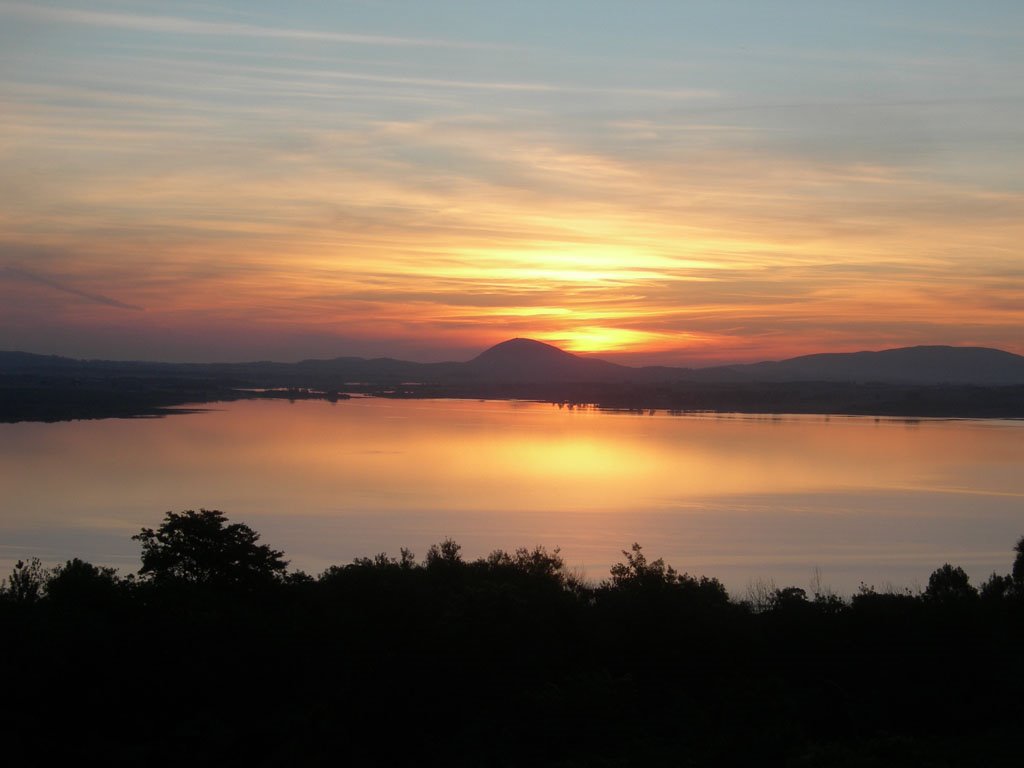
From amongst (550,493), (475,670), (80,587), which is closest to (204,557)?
(80,587)

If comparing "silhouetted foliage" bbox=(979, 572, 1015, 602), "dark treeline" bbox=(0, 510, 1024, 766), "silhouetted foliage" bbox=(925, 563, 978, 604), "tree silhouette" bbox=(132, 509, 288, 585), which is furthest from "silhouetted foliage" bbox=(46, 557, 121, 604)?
"silhouetted foliage" bbox=(979, 572, 1015, 602)

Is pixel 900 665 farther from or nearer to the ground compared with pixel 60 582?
nearer to the ground

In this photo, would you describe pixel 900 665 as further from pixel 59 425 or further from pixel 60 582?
pixel 59 425

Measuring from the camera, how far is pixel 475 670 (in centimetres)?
856

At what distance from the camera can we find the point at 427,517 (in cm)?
1909

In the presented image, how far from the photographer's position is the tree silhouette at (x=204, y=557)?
31.3 feet

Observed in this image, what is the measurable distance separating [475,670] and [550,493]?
13670 millimetres

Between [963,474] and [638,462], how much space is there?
26.4 feet

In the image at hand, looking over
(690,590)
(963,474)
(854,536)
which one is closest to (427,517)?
(854,536)

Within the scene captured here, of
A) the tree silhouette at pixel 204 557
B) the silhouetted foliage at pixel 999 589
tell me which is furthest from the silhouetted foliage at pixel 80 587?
the silhouetted foliage at pixel 999 589

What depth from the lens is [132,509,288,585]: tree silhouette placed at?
9.54m

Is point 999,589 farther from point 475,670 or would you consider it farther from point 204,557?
point 204,557

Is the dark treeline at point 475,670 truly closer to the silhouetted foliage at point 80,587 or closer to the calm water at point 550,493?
the silhouetted foliage at point 80,587

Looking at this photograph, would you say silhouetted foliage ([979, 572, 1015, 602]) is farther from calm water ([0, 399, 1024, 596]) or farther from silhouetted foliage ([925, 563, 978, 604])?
calm water ([0, 399, 1024, 596])
